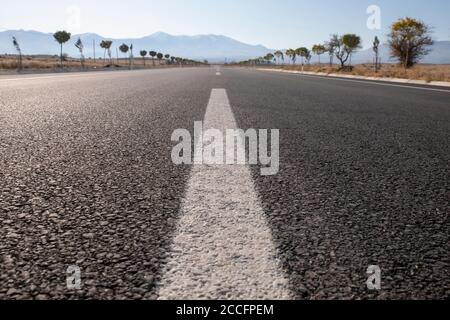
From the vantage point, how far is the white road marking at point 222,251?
89 centimetres

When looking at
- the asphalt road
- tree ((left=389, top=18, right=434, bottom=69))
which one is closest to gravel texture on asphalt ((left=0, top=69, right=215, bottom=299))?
the asphalt road

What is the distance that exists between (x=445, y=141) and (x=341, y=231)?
7.36ft

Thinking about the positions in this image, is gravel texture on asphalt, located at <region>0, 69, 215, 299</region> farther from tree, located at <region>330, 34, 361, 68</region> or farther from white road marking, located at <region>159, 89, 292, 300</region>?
tree, located at <region>330, 34, 361, 68</region>

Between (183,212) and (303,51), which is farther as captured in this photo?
(303,51)

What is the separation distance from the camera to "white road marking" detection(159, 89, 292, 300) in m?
0.89

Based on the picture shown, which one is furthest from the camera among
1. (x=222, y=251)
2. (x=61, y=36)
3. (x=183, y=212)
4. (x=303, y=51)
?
(x=303, y=51)

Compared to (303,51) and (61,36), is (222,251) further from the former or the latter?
(303,51)

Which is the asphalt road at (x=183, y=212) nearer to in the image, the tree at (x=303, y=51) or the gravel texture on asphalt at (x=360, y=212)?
the gravel texture on asphalt at (x=360, y=212)

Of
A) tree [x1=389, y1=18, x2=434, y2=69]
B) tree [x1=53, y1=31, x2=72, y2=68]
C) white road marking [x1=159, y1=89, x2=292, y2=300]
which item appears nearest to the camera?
white road marking [x1=159, y1=89, x2=292, y2=300]

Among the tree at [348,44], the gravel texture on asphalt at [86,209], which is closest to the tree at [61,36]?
the tree at [348,44]

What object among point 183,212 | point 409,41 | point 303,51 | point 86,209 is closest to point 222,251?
point 183,212

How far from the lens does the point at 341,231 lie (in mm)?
1241

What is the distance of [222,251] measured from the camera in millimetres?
1062

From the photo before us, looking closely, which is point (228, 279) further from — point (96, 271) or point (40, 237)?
point (40, 237)
